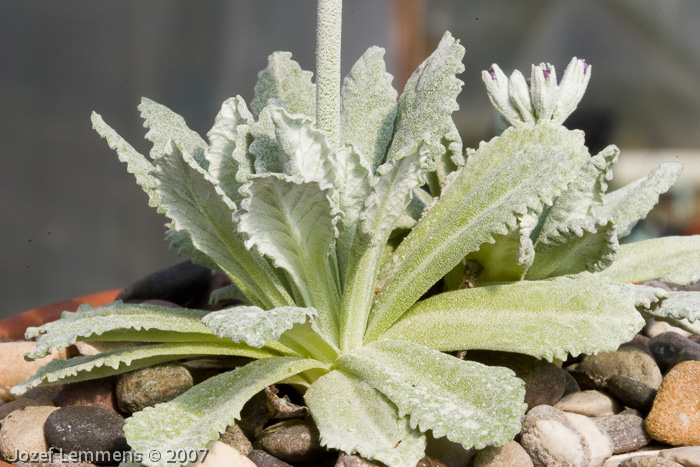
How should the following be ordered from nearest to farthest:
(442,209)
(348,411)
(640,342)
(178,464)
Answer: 1. (178,464)
2. (348,411)
3. (442,209)
4. (640,342)

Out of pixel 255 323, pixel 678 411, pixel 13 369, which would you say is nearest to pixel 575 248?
pixel 678 411

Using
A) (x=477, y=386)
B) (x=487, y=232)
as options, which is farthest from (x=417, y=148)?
(x=477, y=386)

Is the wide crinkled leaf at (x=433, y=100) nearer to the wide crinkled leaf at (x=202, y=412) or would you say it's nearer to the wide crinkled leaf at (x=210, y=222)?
the wide crinkled leaf at (x=210, y=222)

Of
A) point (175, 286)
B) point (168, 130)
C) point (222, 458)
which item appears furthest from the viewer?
point (175, 286)

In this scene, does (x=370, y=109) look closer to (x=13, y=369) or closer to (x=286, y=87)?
(x=286, y=87)

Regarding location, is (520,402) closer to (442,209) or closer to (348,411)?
(348,411)

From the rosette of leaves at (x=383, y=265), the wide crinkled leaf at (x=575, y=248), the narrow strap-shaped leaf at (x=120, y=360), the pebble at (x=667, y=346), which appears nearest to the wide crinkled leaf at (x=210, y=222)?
the rosette of leaves at (x=383, y=265)

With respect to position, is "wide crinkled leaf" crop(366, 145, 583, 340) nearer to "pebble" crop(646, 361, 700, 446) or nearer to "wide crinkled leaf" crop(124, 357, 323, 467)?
"wide crinkled leaf" crop(124, 357, 323, 467)
